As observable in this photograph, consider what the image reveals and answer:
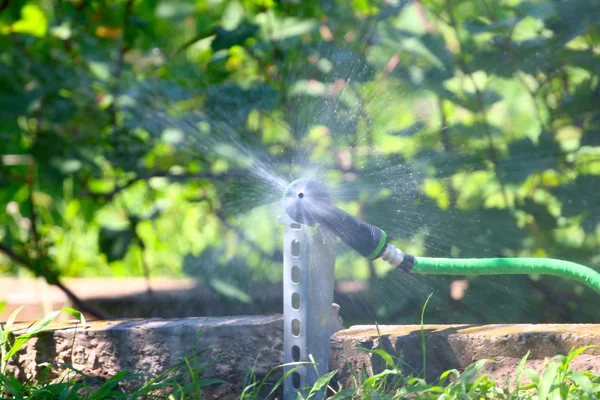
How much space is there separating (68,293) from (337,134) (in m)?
0.98

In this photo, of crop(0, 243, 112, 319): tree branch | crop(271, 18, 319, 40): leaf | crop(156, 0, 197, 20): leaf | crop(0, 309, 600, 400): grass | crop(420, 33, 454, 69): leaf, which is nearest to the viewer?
crop(0, 309, 600, 400): grass

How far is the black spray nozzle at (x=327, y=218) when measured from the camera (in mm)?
1142

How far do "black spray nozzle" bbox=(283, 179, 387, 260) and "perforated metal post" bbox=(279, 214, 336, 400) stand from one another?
0.17ft

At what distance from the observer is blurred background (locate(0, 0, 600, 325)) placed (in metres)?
1.95

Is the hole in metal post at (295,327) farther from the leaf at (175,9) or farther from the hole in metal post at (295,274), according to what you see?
the leaf at (175,9)

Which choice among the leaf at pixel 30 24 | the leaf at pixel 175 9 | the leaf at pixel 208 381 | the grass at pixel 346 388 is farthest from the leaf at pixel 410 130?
the leaf at pixel 30 24

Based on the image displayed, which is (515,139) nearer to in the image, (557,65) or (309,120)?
(557,65)

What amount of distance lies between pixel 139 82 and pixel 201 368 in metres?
1.13

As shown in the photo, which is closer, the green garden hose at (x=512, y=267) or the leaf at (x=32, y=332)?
the green garden hose at (x=512, y=267)

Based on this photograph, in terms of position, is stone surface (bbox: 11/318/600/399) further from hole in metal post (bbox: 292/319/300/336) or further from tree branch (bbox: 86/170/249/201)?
tree branch (bbox: 86/170/249/201)

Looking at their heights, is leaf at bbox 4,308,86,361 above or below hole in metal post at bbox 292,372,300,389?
above

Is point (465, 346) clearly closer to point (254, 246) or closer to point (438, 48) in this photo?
point (438, 48)

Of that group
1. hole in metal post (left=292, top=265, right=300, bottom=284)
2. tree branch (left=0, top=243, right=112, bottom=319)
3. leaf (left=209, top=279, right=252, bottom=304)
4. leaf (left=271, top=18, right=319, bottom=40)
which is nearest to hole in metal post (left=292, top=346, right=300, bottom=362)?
hole in metal post (left=292, top=265, right=300, bottom=284)

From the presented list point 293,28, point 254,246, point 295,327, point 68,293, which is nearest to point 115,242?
point 68,293
